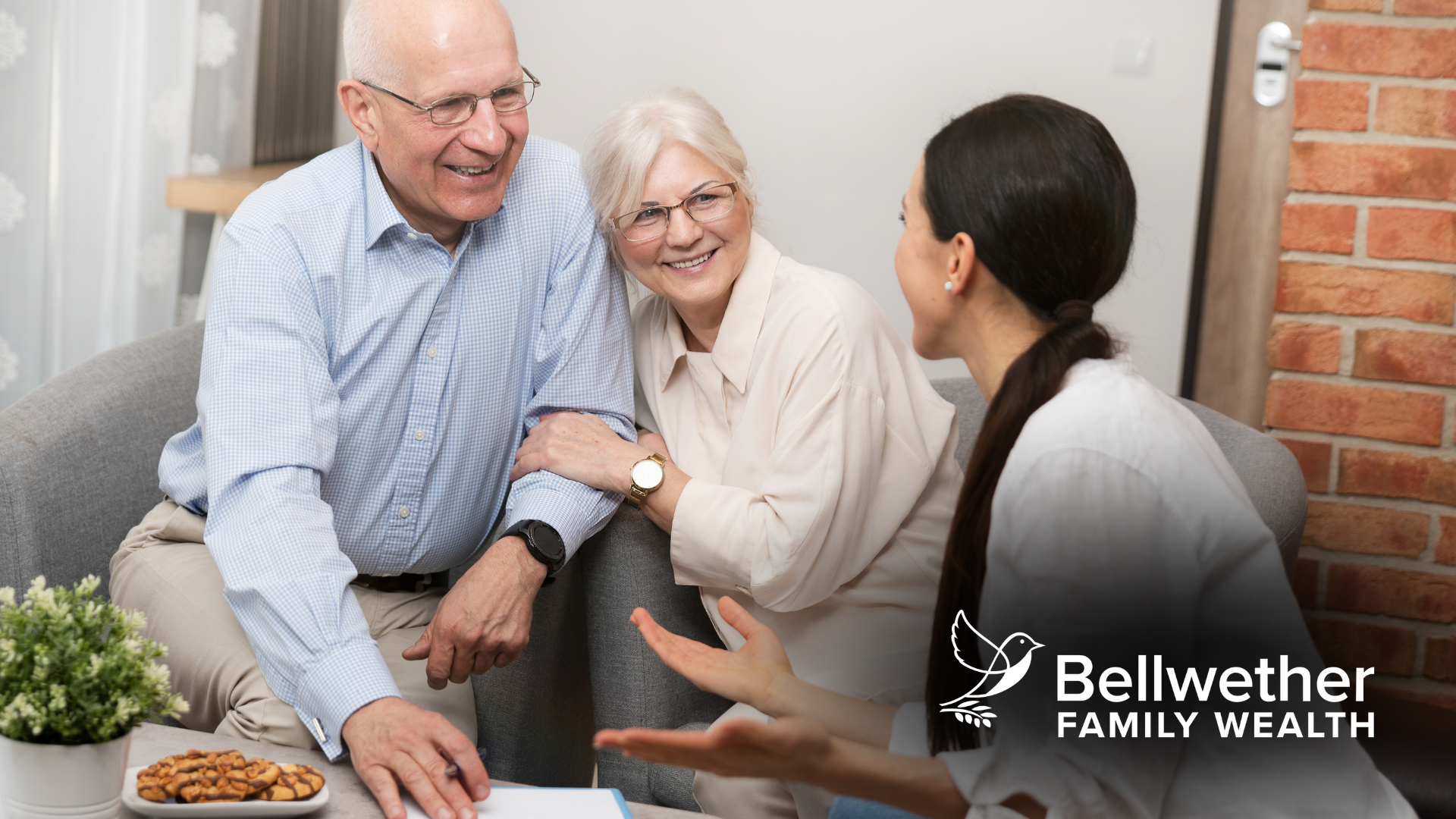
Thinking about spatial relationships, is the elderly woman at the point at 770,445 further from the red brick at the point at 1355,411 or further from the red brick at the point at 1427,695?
the red brick at the point at 1427,695

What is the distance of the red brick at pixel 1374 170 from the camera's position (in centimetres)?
191

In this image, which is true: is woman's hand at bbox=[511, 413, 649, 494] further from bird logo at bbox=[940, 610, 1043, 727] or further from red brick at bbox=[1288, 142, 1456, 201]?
red brick at bbox=[1288, 142, 1456, 201]

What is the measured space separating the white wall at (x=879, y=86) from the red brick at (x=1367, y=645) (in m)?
0.74

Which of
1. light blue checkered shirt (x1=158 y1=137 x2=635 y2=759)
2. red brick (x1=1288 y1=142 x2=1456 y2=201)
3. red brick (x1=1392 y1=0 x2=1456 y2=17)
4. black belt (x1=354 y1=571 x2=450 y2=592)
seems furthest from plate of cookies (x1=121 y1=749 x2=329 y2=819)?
red brick (x1=1392 y1=0 x2=1456 y2=17)

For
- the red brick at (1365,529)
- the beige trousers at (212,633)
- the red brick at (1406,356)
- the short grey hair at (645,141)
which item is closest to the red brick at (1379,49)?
the red brick at (1406,356)

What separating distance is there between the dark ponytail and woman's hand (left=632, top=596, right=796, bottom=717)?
17 centimetres

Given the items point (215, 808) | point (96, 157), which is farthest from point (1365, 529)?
point (96, 157)

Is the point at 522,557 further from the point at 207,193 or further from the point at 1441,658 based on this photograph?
the point at 1441,658

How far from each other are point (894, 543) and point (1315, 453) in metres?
0.96

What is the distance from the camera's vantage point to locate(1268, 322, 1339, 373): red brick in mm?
1999

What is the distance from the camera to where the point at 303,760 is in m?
1.14

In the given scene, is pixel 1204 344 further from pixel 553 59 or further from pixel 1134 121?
pixel 553 59

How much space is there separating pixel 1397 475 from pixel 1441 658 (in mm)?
340

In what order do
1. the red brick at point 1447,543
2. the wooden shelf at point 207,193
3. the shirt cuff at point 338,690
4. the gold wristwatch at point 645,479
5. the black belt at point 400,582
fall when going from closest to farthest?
1. the shirt cuff at point 338,690
2. the gold wristwatch at point 645,479
3. the black belt at point 400,582
4. the red brick at point 1447,543
5. the wooden shelf at point 207,193
